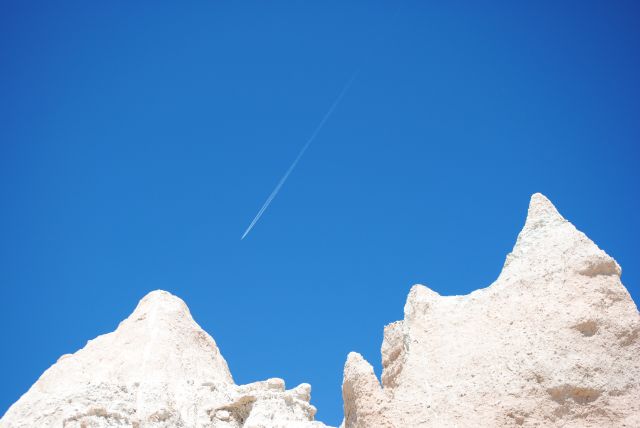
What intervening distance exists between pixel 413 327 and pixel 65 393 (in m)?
6.25

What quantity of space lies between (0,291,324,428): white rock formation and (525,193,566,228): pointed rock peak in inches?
210

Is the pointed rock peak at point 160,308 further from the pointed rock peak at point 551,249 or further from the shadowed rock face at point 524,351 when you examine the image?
the pointed rock peak at point 551,249

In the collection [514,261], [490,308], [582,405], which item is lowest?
[582,405]

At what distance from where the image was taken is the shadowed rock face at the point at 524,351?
10.2 metres

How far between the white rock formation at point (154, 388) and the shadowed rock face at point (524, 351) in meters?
1.62

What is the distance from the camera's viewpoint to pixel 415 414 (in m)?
11.0

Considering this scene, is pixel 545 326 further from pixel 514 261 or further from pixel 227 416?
pixel 227 416

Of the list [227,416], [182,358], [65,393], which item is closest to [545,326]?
[227,416]

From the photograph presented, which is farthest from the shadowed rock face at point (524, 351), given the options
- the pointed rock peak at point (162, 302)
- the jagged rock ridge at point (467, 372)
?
the pointed rock peak at point (162, 302)

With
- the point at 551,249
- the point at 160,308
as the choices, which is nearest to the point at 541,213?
the point at 551,249

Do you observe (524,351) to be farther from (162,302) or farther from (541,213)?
(162,302)

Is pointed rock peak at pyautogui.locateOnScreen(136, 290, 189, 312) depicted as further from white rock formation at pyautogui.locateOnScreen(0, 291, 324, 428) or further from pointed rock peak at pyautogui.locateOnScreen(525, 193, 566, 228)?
pointed rock peak at pyautogui.locateOnScreen(525, 193, 566, 228)

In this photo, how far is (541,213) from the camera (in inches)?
502

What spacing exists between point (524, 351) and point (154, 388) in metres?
6.49
